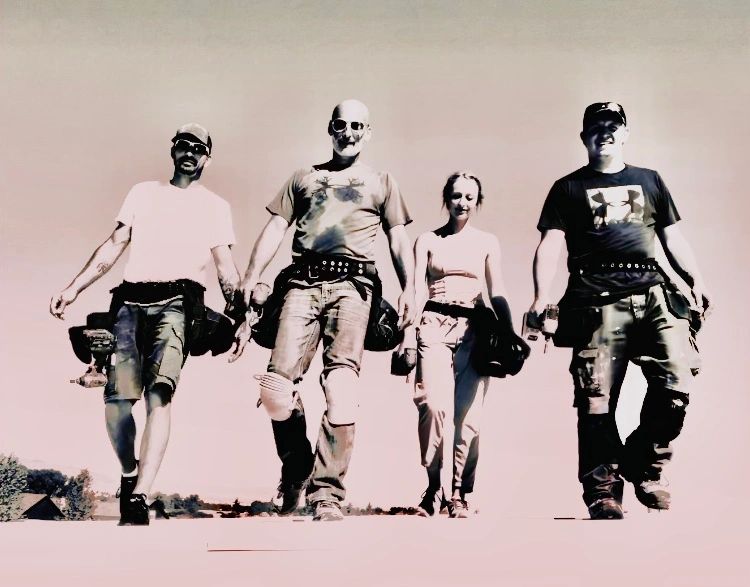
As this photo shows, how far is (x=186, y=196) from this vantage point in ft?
27.0

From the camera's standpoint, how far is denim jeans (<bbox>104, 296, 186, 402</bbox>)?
781cm

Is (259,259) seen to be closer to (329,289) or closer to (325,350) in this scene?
(329,289)

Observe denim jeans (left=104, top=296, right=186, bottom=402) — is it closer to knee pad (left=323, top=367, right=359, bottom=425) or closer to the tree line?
the tree line

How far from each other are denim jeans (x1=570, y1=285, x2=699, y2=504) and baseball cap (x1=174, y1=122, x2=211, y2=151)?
3.13 meters

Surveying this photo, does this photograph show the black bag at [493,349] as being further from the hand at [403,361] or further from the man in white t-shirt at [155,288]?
the man in white t-shirt at [155,288]

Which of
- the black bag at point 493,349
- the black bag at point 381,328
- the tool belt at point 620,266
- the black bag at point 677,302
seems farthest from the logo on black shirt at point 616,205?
the black bag at point 381,328

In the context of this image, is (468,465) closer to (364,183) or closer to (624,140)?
(364,183)

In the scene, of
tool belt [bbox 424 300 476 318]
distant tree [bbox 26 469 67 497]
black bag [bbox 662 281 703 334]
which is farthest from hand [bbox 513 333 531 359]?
distant tree [bbox 26 469 67 497]

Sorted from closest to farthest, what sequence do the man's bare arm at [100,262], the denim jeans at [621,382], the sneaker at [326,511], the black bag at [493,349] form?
1. the sneaker at [326,511]
2. the denim jeans at [621,382]
3. the black bag at [493,349]
4. the man's bare arm at [100,262]

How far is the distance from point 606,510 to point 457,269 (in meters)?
2.04

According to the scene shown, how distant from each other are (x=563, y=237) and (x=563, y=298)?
447mm

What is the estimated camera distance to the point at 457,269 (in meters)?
8.18

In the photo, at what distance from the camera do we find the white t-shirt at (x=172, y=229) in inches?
316

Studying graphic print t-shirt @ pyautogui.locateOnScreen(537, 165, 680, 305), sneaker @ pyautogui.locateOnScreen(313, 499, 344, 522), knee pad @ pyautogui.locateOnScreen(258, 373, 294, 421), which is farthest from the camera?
graphic print t-shirt @ pyautogui.locateOnScreen(537, 165, 680, 305)
